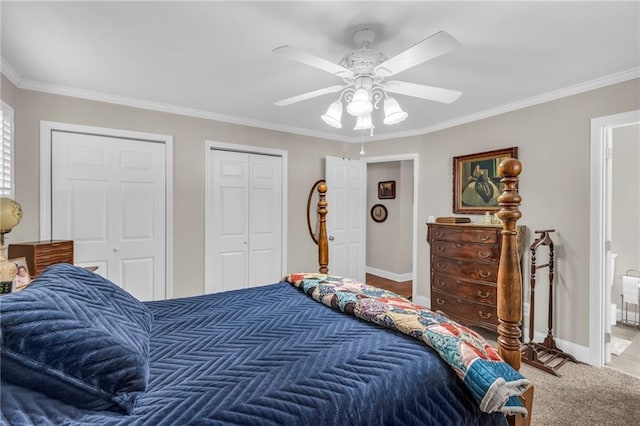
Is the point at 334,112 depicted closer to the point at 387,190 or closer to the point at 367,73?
the point at 367,73

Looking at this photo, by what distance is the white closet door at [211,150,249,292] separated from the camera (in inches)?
144

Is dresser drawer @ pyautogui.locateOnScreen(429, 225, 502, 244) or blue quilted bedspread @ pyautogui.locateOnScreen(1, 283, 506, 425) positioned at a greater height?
dresser drawer @ pyautogui.locateOnScreen(429, 225, 502, 244)

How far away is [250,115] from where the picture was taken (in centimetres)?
363

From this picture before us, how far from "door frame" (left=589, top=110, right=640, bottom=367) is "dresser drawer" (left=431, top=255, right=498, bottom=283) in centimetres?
76

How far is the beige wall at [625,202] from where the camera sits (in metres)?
3.48

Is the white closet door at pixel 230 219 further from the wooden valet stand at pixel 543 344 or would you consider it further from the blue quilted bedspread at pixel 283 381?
the wooden valet stand at pixel 543 344

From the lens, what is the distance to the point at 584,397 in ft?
7.47

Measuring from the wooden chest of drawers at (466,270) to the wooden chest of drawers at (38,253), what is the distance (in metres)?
3.62

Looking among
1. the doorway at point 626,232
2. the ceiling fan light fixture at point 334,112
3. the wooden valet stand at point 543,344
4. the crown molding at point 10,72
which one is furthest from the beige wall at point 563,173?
the crown molding at point 10,72

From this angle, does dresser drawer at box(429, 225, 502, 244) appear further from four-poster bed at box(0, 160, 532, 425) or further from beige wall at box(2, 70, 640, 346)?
four-poster bed at box(0, 160, 532, 425)

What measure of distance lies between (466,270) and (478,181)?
1.07 metres

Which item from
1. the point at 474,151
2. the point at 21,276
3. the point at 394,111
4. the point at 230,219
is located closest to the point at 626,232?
the point at 474,151

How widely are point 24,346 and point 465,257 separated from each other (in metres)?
3.38

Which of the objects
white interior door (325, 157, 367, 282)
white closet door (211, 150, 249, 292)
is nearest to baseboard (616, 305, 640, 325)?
white interior door (325, 157, 367, 282)
